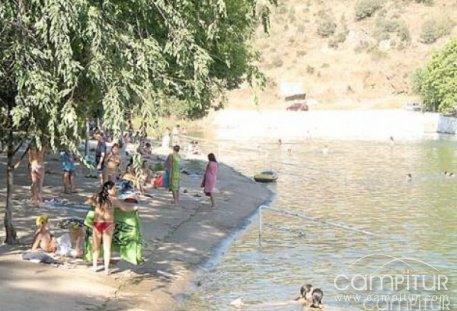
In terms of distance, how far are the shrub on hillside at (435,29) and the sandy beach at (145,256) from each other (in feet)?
318

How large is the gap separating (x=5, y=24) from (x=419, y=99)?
295 feet

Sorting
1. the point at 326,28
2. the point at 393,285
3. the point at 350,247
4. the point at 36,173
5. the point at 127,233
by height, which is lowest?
the point at 393,285

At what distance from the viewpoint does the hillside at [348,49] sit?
10912 centimetres

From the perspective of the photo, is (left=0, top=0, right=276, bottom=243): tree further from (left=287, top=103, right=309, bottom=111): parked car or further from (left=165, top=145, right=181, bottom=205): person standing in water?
(left=287, top=103, right=309, bottom=111): parked car

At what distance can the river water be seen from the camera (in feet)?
46.3

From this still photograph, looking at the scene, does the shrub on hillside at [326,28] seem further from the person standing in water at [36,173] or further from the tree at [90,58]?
the tree at [90,58]

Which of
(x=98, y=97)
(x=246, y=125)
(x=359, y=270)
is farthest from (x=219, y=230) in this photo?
(x=246, y=125)

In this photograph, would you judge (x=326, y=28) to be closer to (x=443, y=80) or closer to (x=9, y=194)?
(x=443, y=80)

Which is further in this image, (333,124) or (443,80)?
(333,124)

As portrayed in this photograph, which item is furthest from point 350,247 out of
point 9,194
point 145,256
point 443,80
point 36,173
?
point 443,80

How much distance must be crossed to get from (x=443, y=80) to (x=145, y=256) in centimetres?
6637

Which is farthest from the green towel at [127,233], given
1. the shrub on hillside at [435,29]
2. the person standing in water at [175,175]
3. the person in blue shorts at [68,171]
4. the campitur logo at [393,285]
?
the shrub on hillside at [435,29]

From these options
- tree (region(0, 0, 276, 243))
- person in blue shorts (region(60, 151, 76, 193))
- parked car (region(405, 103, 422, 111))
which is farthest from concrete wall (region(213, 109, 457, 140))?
tree (region(0, 0, 276, 243))

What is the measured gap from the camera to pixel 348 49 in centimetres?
12006
